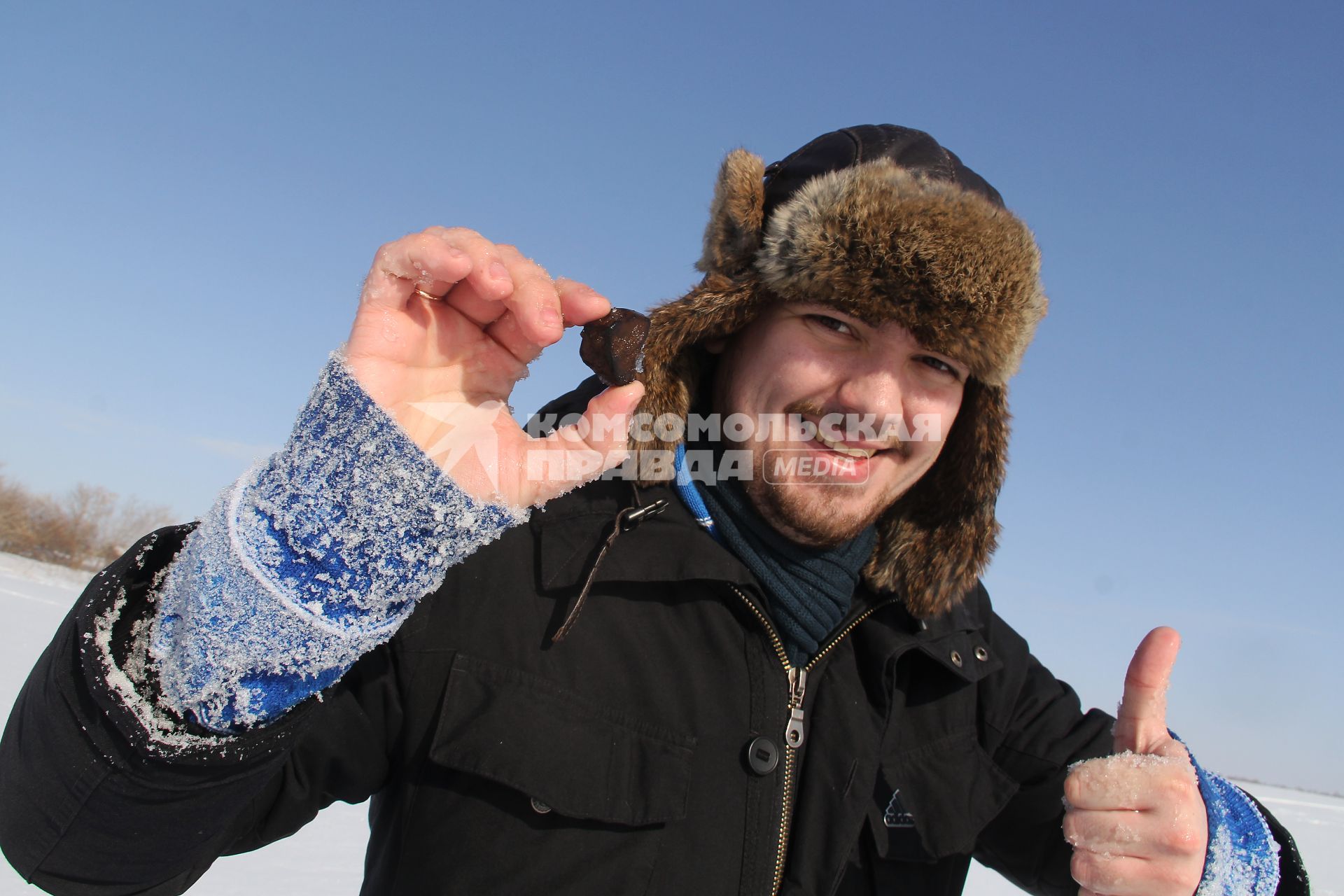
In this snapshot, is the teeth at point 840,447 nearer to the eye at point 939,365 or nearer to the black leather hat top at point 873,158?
the eye at point 939,365

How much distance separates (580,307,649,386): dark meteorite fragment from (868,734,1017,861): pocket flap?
1.02 meters

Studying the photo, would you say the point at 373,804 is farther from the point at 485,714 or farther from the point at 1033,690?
the point at 1033,690

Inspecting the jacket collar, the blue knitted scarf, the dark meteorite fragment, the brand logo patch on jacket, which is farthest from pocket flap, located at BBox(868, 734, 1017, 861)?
the dark meteorite fragment

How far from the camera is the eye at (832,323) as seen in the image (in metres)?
2.02

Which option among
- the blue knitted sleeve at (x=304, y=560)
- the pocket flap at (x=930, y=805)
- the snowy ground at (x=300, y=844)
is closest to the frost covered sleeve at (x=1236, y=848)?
the pocket flap at (x=930, y=805)

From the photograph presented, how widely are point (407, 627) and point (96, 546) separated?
27.4 meters

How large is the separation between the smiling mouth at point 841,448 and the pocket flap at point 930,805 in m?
0.67

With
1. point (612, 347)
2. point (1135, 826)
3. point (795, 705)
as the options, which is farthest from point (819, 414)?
point (1135, 826)

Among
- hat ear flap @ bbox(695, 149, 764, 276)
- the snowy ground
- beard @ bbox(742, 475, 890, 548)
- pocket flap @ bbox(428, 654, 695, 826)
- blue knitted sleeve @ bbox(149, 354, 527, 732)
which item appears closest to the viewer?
blue knitted sleeve @ bbox(149, 354, 527, 732)

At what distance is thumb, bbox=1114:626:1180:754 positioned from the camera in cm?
147

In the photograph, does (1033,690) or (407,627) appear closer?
(407,627)

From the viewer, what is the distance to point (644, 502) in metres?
1.73

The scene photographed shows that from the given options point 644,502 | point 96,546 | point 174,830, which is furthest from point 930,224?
point 96,546

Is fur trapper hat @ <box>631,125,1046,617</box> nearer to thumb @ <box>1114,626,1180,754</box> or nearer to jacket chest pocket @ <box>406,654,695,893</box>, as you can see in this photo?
thumb @ <box>1114,626,1180,754</box>
